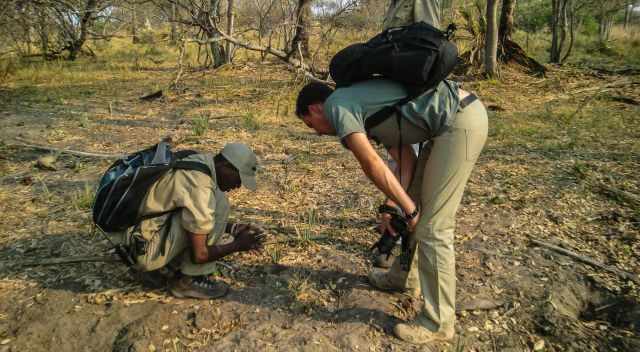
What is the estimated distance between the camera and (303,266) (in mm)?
2668

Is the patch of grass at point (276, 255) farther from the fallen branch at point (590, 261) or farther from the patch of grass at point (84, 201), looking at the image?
the fallen branch at point (590, 261)

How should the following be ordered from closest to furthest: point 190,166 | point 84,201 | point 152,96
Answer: point 190,166 → point 84,201 → point 152,96

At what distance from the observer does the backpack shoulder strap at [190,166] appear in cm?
209

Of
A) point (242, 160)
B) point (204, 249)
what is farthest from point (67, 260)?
point (242, 160)

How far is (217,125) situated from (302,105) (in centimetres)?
407

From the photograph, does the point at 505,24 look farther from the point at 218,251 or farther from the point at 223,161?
the point at 218,251

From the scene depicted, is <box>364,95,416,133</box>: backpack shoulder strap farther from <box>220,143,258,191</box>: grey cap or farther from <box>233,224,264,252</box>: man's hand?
<box>233,224,264,252</box>: man's hand

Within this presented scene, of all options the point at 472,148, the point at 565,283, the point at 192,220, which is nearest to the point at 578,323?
the point at 565,283

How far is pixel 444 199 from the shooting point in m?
1.81

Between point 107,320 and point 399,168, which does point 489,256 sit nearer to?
point 399,168

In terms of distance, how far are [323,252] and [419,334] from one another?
971 millimetres

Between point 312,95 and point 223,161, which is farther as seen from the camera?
point 223,161

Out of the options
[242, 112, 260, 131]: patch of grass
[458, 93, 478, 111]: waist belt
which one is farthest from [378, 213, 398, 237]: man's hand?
[242, 112, 260, 131]: patch of grass

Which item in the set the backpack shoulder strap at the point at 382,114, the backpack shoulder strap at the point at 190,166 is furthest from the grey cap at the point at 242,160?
the backpack shoulder strap at the point at 382,114
